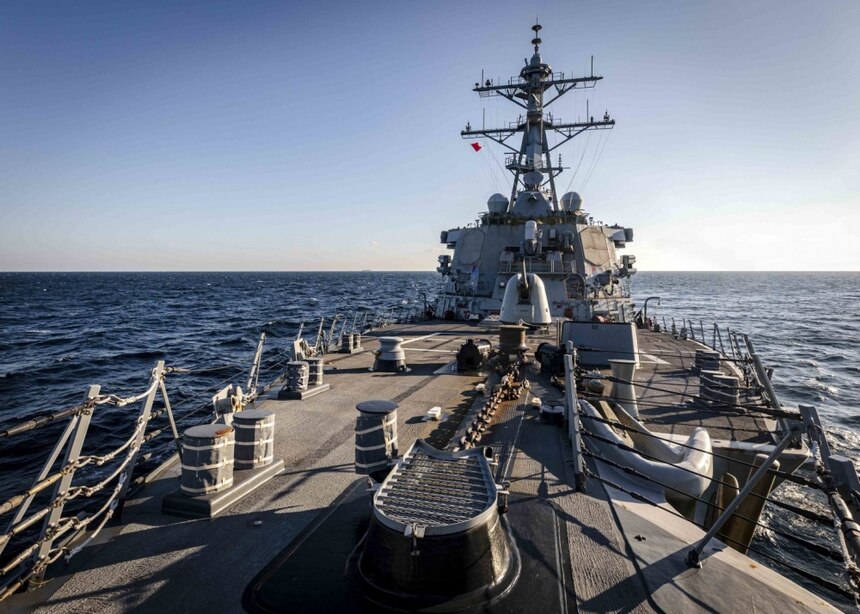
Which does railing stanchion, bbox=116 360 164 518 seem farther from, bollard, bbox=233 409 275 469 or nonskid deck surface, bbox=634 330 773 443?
nonskid deck surface, bbox=634 330 773 443

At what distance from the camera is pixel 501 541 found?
145 inches

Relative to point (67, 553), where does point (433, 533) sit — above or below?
above

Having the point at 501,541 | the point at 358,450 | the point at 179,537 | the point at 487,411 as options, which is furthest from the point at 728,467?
the point at 179,537

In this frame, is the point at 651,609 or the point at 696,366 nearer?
the point at 651,609

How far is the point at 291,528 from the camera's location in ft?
14.9

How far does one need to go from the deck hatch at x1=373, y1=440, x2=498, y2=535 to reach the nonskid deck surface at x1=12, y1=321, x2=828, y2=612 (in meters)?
1.03

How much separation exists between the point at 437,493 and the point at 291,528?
1786 millimetres

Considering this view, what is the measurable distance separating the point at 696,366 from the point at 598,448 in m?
8.14

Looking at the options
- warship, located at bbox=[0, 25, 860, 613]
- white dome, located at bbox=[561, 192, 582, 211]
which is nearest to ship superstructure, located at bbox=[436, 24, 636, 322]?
white dome, located at bbox=[561, 192, 582, 211]

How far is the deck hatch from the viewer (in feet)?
10.9

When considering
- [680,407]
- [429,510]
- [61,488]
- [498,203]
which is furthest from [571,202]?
[61,488]

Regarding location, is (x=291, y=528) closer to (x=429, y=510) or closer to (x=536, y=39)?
(x=429, y=510)

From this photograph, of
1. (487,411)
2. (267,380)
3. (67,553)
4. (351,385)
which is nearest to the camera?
(67,553)

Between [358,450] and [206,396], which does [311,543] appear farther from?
[206,396]
